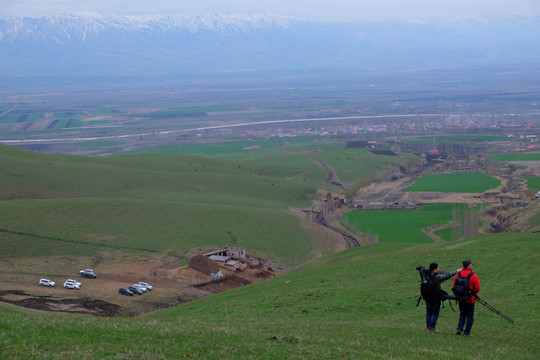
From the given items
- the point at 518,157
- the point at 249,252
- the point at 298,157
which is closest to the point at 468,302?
the point at 249,252

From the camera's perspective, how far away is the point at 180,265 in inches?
2103

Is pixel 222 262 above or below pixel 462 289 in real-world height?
below

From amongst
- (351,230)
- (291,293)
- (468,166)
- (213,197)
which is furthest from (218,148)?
(291,293)

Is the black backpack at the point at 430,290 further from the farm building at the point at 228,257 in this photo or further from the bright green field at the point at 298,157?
the bright green field at the point at 298,157

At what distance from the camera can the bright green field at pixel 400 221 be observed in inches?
2609

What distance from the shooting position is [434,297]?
17281mm

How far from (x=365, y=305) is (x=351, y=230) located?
45149 mm

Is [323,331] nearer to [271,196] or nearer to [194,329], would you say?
[194,329]

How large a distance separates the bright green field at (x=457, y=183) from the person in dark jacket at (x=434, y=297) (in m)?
75.2

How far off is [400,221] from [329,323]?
54.1 m

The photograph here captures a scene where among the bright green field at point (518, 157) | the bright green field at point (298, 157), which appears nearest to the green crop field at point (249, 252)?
the bright green field at point (298, 157)

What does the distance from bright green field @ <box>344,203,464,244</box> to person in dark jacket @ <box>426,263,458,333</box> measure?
46.4 meters

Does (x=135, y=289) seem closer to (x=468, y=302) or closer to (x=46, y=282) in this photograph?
(x=46, y=282)

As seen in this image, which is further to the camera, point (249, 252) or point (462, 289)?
point (249, 252)
